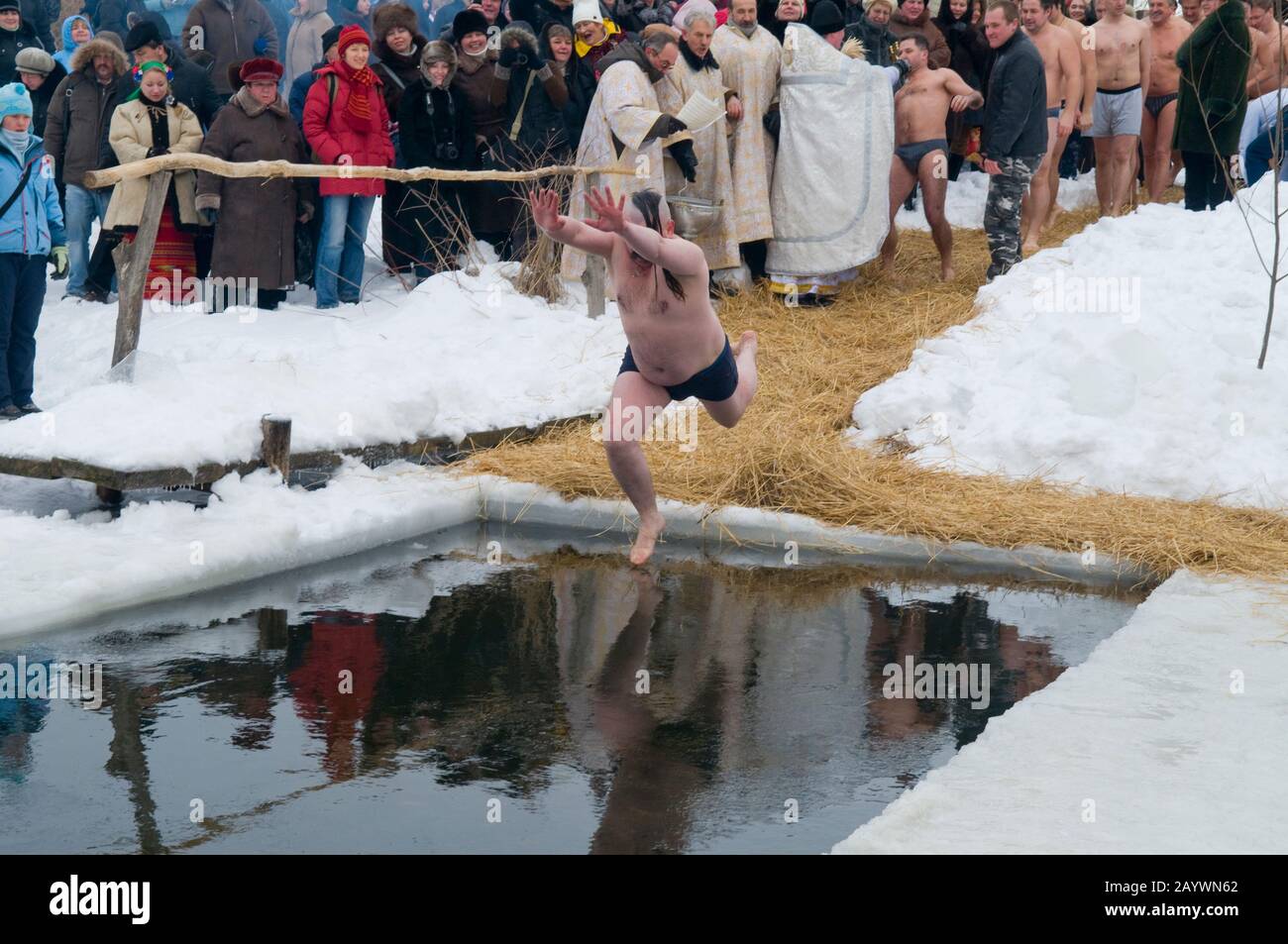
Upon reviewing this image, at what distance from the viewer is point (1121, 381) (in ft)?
30.6

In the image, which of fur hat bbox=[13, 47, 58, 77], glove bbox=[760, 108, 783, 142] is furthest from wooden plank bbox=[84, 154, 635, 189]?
fur hat bbox=[13, 47, 58, 77]

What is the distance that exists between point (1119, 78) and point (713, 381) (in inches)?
318

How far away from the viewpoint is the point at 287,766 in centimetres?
487

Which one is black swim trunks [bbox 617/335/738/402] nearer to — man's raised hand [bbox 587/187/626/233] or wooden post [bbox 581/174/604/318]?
man's raised hand [bbox 587/187/626/233]

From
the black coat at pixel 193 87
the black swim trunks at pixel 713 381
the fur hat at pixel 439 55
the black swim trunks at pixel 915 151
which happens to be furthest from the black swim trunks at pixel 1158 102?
the black swim trunks at pixel 713 381

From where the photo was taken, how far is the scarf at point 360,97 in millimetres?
11578

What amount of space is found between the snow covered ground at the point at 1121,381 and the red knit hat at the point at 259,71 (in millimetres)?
5077

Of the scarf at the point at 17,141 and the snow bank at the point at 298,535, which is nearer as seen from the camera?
the snow bank at the point at 298,535

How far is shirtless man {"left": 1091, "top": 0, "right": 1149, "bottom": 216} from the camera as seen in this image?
44.9 ft

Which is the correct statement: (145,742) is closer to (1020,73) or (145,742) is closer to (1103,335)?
(1103,335)

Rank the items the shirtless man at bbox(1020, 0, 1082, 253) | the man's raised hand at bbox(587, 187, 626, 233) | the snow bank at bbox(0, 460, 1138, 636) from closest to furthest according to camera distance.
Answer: the man's raised hand at bbox(587, 187, 626, 233) < the snow bank at bbox(0, 460, 1138, 636) < the shirtless man at bbox(1020, 0, 1082, 253)

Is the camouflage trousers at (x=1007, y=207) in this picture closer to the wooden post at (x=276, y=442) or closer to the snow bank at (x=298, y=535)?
the snow bank at (x=298, y=535)

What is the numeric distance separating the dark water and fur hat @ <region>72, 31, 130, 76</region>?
6.29 meters

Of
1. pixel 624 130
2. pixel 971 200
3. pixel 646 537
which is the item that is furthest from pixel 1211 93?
pixel 646 537
